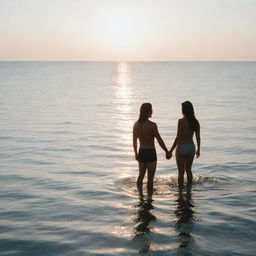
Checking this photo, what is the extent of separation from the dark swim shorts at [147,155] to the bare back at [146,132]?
0.10 meters

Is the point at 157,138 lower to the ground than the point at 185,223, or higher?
higher

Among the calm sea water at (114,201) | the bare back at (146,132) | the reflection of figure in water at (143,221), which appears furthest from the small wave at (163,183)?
the bare back at (146,132)

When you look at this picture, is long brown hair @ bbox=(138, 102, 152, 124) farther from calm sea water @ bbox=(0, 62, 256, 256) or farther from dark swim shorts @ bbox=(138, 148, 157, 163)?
calm sea water @ bbox=(0, 62, 256, 256)

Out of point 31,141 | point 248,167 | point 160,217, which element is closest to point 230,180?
point 248,167

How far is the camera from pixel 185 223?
9.33 meters

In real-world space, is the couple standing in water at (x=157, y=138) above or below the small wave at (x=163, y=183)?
above

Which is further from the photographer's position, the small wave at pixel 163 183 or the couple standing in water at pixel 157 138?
the small wave at pixel 163 183

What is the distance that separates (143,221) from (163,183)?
3.58m

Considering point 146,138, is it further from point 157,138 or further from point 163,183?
point 163,183

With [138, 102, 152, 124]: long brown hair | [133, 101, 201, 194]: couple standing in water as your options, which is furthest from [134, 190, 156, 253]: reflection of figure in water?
[138, 102, 152, 124]: long brown hair

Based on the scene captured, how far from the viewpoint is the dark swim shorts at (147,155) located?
11.0m

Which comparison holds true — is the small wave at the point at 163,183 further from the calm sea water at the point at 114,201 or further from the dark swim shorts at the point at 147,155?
the dark swim shorts at the point at 147,155

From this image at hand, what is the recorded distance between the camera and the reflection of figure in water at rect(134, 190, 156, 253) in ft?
26.7

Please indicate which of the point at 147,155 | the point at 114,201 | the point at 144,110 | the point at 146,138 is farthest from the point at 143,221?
the point at 144,110
